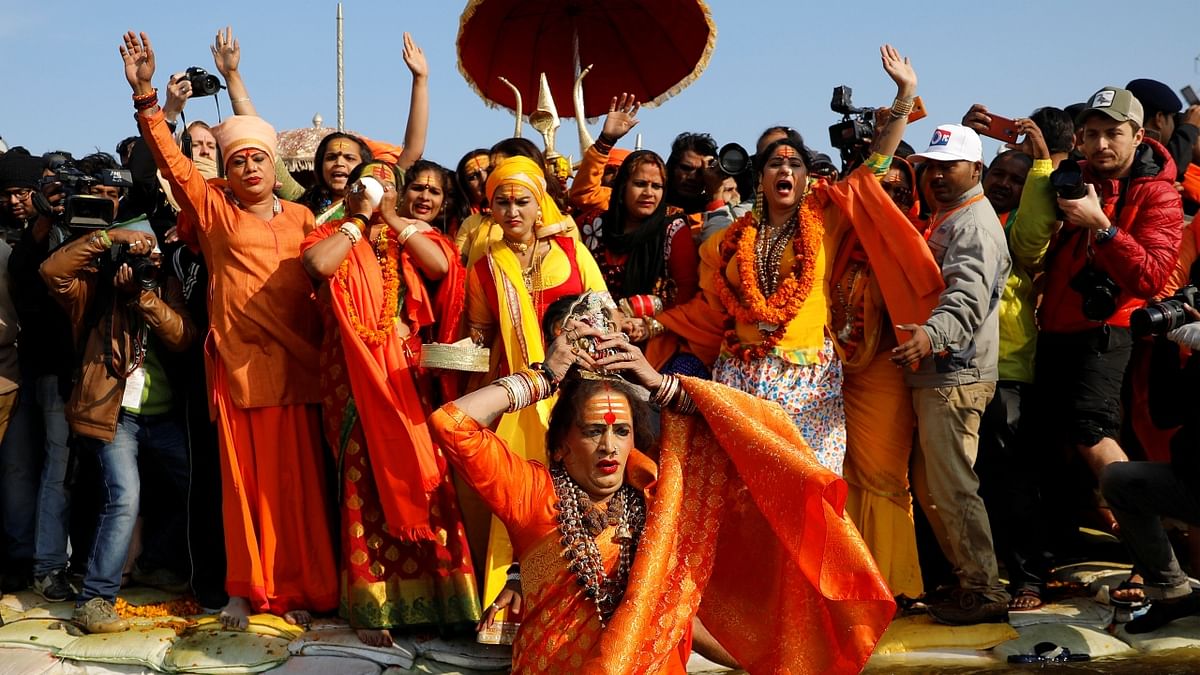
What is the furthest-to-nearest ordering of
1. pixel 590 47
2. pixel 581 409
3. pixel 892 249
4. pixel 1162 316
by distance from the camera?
pixel 590 47, pixel 892 249, pixel 1162 316, pixel 581 409

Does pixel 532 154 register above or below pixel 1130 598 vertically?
above

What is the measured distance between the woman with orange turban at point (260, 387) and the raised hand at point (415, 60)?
91 cm

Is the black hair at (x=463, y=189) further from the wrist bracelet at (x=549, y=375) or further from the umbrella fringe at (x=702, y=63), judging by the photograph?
the wrist bracelet at (x=549, y=375)

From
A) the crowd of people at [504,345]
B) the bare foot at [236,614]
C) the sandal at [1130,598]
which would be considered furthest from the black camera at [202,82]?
the sandal at [1130,598]

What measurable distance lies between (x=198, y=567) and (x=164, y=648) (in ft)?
1.79

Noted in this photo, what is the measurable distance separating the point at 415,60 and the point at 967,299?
284 cm

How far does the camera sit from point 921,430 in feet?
19.3

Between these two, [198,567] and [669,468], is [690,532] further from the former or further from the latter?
[198,567]

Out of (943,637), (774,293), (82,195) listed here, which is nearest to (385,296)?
(82,195)

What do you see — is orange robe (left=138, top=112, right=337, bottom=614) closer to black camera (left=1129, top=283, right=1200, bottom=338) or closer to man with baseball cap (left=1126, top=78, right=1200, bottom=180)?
black camera (left=1129, top=283, right=1200, bottom=338)

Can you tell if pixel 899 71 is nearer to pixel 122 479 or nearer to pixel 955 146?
pixel 955 146

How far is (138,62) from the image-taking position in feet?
18.4

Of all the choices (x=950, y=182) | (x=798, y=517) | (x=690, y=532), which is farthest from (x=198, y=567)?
(x=950, y=182)

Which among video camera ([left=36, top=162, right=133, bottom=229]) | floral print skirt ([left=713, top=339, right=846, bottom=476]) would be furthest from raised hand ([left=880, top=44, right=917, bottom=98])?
video camera ([left=36, top=162, right=133, bottom=229])
